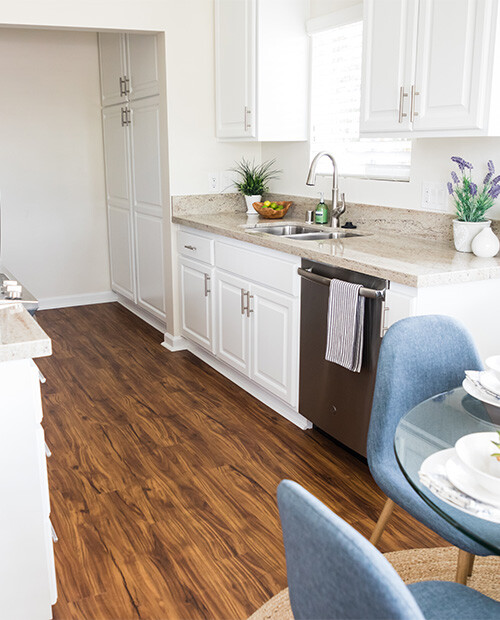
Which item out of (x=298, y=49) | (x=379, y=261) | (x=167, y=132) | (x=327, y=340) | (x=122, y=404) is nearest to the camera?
(x=379, y=261)

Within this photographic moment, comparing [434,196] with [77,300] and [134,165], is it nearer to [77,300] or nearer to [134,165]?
[134,165]

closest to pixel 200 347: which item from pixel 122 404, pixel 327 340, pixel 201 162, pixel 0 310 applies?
pixel 122 404

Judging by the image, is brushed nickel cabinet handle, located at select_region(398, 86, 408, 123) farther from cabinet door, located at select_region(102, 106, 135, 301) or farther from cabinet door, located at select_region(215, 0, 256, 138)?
cabinet door, located at select_region(102, 106, 135, 301)

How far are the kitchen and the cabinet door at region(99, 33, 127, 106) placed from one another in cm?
15

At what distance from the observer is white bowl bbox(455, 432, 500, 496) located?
119 centimetres

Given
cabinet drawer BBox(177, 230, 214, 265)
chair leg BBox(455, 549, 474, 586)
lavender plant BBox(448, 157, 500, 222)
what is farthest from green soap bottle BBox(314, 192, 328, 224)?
chair leg BBox(455, 549, 474, 586)

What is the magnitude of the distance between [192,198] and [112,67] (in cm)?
154

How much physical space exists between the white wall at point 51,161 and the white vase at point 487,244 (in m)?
3.74

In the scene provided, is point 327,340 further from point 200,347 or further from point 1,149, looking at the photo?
point 1,149

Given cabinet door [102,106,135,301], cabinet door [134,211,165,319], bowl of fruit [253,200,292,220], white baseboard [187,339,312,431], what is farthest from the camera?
cabinet door [102,106,135,301]

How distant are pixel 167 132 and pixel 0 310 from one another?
243 centimetres

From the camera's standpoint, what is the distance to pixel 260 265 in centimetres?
326

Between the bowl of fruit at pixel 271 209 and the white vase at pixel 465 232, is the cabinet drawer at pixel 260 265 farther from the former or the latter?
the white vase at pixel 465 232

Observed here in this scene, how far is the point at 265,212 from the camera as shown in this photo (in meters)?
3.93
